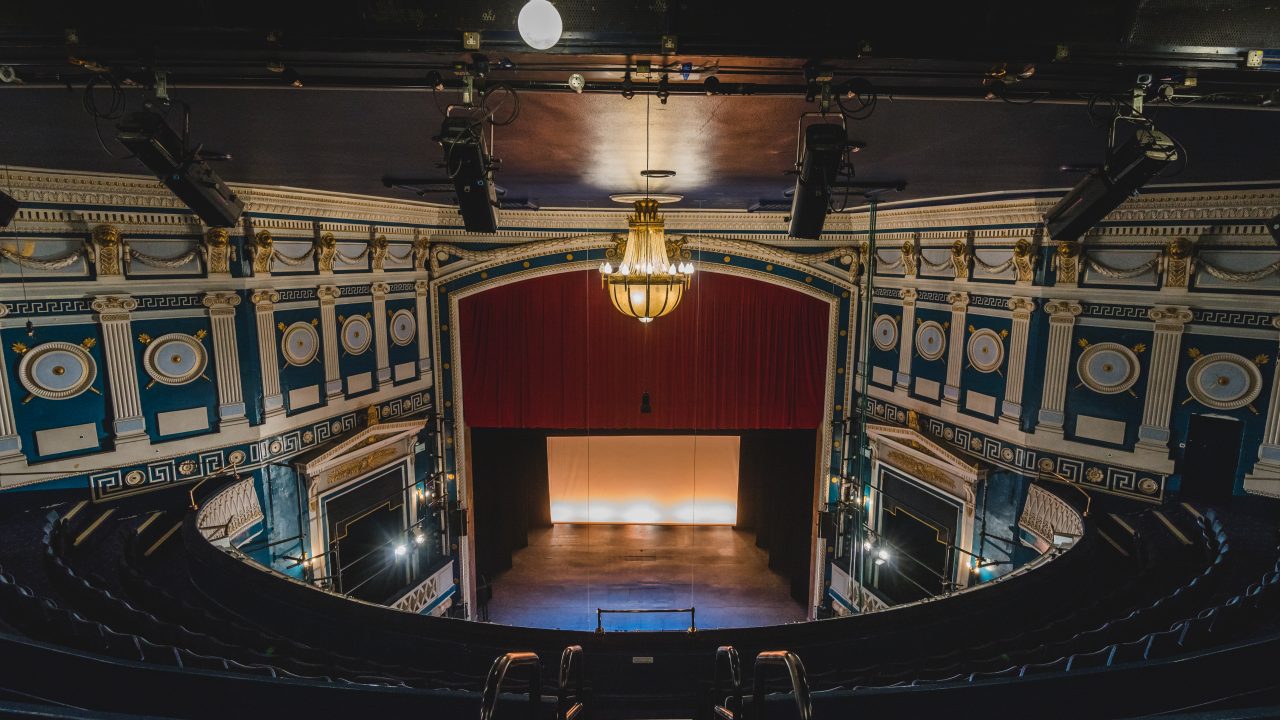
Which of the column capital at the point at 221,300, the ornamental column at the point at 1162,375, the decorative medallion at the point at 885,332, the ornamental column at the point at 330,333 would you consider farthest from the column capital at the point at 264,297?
the ornamental column at the point at 1162,375

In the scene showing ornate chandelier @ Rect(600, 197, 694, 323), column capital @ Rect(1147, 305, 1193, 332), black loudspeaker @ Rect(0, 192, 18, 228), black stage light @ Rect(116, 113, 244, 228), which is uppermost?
black stage light @ Rect(116, 113, 244, 228)

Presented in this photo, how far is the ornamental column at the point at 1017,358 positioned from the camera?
6977 mm

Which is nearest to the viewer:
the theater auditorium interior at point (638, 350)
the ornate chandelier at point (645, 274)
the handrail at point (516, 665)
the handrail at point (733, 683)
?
the handrail at point (516, 665)

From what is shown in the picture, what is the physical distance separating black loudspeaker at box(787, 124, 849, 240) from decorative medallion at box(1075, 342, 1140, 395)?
4.47 meters

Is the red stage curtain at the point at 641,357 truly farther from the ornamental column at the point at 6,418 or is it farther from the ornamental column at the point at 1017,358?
the ornamental column at the point at 6,418

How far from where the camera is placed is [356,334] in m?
8.40

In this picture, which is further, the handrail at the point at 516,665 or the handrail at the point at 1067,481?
the handrail at the point at 1067,481

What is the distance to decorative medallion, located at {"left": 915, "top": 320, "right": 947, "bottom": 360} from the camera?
8.21m

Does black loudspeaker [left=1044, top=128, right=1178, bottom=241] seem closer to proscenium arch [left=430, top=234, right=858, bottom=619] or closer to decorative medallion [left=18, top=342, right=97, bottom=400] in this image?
proscenium arch [left=430, top=234, right=858, bottom=619]

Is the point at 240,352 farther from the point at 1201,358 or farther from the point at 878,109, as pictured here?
the point at 1201,358

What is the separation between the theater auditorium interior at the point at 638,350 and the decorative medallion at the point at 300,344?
0.05 metres

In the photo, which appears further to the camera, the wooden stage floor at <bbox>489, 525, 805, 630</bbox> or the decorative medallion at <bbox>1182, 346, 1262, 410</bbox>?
the wooden stage floor at <bbox>489, 525, 805, 630</bbox>

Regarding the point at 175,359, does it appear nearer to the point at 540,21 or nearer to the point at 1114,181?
the point at 540,21

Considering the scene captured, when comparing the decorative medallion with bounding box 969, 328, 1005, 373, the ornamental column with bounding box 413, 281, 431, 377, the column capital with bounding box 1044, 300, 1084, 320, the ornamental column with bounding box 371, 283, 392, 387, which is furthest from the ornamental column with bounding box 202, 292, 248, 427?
the column capital with bounding box 1044, 300, 1084, 320
